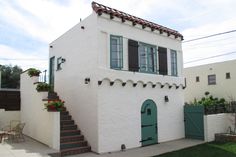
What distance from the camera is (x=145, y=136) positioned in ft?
33.6

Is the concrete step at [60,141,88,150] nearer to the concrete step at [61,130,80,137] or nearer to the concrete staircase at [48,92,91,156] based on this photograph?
the concrete staircase at [48,92,91,156]

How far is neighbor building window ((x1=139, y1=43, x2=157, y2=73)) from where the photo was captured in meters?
10.5

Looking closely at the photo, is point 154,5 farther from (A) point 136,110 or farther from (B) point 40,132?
(B) point 40,132

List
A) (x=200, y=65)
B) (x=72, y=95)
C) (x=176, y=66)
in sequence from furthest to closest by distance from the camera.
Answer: (x=200, y=65) → (x=176, y=66) → (x=72, y=95)

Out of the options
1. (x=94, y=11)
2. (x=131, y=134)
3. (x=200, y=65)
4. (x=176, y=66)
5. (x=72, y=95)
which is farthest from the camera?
(x=200, y=65)

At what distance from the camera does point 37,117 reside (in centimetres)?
1035

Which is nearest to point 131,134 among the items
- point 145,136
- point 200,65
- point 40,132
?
point 145,136

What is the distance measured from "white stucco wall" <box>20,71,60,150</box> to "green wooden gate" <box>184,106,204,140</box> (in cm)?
702

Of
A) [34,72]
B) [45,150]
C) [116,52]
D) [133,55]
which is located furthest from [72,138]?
[133,55]

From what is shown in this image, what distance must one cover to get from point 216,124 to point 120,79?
6052mm

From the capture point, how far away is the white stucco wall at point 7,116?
43.4ft

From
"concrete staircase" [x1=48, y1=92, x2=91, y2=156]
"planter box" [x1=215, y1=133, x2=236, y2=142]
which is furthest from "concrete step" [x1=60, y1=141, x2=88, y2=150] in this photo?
"planter box" [x1=215, y1=133, x2=236, y2=142]

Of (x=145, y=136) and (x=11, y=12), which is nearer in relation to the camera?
(x=11, y=12)

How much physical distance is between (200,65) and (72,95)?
51.4 ft
